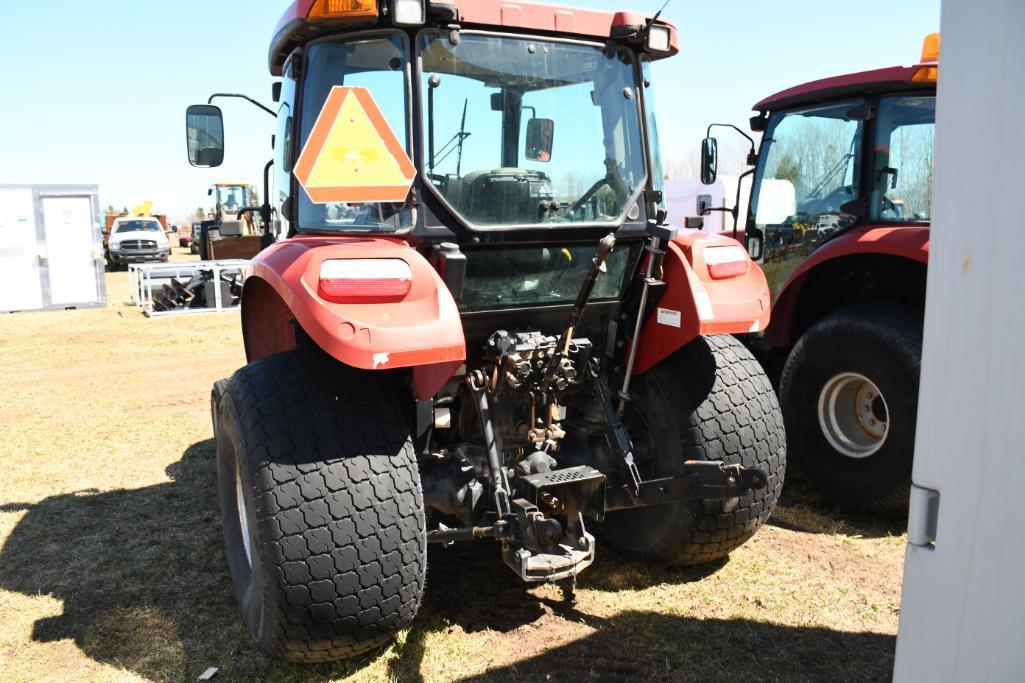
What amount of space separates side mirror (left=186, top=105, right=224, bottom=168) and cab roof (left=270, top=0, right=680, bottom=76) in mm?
484

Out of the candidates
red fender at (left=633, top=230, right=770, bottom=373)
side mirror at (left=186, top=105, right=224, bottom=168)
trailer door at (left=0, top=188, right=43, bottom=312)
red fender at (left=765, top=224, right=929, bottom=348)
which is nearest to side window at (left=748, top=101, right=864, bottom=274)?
red fender at (left=765, top=224, right=929, bottom=348)

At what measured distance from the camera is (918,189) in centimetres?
468

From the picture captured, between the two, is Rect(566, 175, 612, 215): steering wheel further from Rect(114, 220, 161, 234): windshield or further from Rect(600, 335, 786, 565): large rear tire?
Rect(114, 220, 161, 234): windshield

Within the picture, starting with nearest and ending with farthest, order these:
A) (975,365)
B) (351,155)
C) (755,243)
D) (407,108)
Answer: (975,365), (351,155), (407,108), (755,243)

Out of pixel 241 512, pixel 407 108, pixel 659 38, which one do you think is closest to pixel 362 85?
pixel 407 108

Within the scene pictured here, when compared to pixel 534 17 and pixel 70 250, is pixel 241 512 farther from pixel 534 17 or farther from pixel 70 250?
pixel 70 250

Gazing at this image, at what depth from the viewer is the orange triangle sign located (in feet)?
9.02

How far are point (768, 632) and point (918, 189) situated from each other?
2906 mm

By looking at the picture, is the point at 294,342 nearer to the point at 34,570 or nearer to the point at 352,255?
the point at 352,255

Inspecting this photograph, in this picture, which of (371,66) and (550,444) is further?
(550,444)

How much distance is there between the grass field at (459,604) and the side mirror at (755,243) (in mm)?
1771

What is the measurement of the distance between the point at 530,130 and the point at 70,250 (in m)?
14.5

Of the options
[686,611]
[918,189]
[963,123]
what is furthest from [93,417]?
[963,123]

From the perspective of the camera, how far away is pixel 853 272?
4840 millimetres
